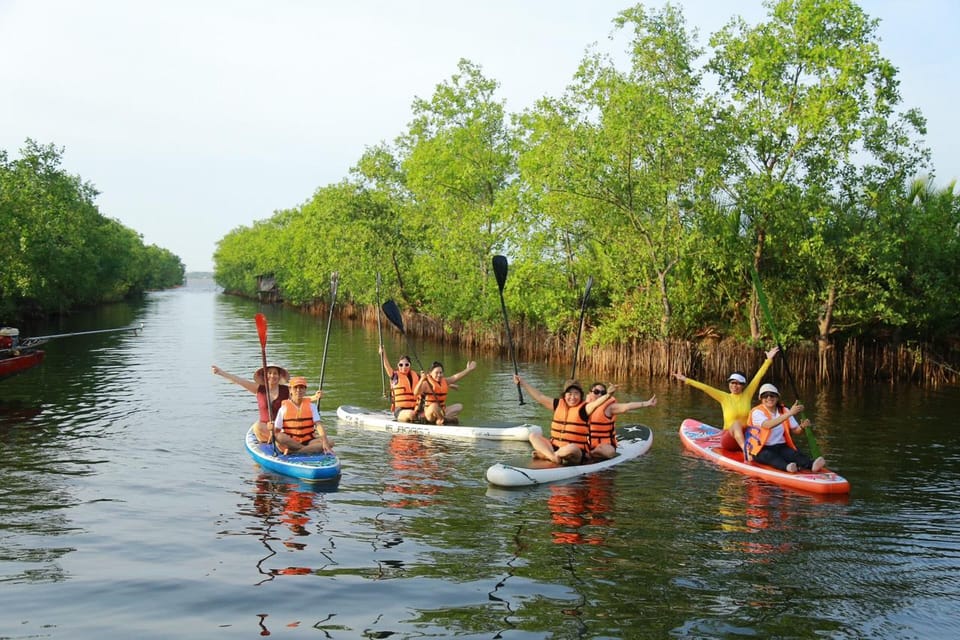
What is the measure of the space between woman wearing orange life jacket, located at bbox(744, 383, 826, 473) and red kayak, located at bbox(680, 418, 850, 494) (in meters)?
0.17

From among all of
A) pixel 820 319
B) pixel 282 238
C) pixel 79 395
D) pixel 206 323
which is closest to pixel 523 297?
pixel 820 319

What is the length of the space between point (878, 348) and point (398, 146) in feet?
88.8

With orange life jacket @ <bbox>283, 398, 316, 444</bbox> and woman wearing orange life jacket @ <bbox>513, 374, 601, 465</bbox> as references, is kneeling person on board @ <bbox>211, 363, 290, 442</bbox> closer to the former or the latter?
orange life jacket @ <bbox>283, 398, 316, 444</bbox>

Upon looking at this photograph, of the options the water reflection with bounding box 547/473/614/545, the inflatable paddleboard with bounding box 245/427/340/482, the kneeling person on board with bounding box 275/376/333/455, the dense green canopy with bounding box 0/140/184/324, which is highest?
the dense green canopy with bounding box 0/140/184/324

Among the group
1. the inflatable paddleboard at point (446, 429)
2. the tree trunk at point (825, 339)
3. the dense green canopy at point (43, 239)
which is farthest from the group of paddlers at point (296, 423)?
the dense green canopy at point (43, 239)

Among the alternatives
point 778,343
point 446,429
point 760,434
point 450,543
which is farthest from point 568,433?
point 778,343

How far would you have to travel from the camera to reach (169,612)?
24.1 ft

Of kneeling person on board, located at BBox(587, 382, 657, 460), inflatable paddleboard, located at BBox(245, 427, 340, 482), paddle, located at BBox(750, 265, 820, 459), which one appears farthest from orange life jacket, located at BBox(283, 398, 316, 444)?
paddle, located at BBox(750, 265, 820, 459)

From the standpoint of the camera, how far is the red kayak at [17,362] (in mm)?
21594

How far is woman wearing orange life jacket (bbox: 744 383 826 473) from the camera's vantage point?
1232 centimetres

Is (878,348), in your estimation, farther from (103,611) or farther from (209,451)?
(103,611)

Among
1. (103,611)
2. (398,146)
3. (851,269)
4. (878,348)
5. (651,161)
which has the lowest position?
(103,611)

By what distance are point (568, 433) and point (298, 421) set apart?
14.3ft

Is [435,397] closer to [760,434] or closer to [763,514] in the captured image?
[760,434]
